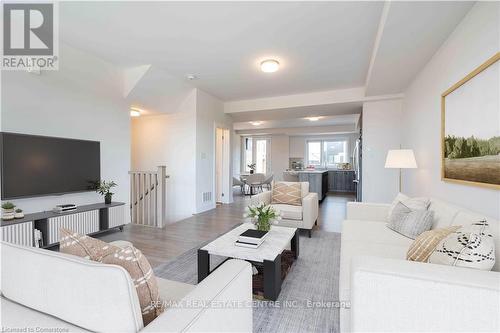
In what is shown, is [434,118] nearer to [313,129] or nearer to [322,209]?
[322,209]

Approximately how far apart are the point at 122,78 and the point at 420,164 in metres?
5.11

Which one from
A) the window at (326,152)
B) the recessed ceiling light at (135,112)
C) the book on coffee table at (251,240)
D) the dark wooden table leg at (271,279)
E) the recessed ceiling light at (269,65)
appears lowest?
the dark wooden table leg at (271,279)

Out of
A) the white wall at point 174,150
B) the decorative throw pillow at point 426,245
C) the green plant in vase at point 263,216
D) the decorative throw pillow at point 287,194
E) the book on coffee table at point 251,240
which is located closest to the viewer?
the decorative throw pillow at point 426,245

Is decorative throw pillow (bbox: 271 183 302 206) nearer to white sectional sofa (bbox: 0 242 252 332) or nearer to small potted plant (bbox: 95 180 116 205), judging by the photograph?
small potted plant (bbox: 95 180 116 205)

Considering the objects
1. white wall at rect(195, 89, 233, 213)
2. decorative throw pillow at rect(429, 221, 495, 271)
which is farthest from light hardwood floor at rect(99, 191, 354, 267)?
decorative throw pillow at rect(429, 221, 495, 271)

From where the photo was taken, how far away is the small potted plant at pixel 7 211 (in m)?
2.52

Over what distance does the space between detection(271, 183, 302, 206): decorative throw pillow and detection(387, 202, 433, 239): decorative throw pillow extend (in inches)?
64.1

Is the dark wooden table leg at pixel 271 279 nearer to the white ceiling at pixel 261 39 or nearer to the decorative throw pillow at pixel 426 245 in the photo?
the decorative throw pillow at pixel 426 245

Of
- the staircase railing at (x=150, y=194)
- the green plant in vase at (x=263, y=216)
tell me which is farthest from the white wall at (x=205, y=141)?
the green plant in vase at (x=263, y=216)

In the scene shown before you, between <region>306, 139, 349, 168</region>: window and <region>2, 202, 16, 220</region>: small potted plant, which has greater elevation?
<region>306, 139, 349, 168</region>: window

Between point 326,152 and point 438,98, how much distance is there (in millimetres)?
7399

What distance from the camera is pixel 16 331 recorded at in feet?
2.49

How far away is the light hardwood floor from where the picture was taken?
294 centimetres

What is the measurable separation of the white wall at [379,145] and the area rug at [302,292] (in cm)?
248
